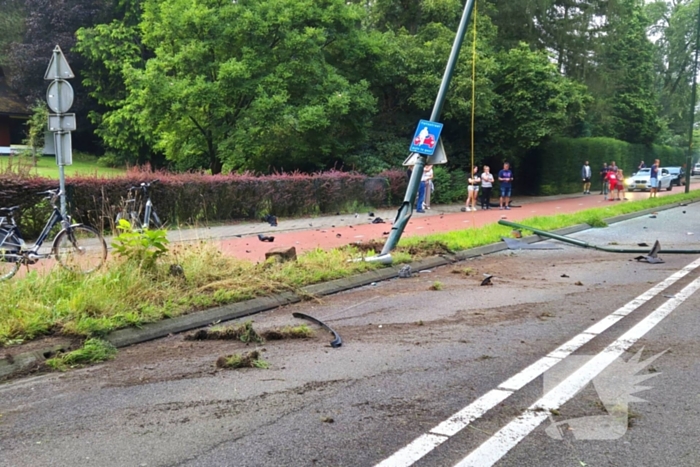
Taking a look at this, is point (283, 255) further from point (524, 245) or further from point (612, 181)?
point (612, 181)

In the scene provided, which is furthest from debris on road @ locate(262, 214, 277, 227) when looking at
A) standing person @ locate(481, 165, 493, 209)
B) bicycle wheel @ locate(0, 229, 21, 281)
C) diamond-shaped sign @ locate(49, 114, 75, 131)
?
standing person @ locate(481, 165, 493, 209)

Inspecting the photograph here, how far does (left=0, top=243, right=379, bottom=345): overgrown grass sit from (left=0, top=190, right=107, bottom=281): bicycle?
10.4 inches

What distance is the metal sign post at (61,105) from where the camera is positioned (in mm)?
9344

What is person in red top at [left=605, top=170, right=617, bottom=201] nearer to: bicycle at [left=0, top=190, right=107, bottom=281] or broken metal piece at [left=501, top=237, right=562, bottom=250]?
broken metal piece at [left=501, top=237, right=562, bottom=250]

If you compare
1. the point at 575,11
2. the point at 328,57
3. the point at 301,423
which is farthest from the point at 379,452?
the point at 575,11

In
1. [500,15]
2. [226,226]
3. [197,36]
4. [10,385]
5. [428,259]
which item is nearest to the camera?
[10,385]

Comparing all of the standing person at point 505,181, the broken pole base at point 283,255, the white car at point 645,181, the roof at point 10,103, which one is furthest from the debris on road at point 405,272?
the roof at point 10,103

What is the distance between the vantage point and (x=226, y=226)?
16891 millimetres

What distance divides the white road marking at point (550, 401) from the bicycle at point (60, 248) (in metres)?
5.24

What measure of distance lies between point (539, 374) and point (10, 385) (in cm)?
416

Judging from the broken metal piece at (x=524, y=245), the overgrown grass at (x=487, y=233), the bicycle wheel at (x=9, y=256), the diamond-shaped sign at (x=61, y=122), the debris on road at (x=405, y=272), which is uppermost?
the diamond-shaped sign at (x=61, y=122)

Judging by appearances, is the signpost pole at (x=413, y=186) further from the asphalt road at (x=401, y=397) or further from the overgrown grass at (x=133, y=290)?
the asphalt road at (x=401, y=397)

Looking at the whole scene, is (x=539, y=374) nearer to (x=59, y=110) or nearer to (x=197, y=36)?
(x=59, y=110)

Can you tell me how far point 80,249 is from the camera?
854 cm
